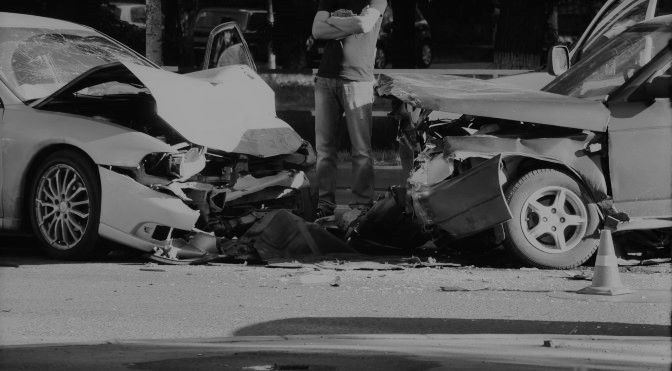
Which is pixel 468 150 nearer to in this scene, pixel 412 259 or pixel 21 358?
pixel 412 259

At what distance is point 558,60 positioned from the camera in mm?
11344

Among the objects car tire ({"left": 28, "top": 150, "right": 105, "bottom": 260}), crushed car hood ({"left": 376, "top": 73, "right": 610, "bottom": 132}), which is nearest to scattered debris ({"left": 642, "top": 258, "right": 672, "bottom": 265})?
crushed car hood ({"left": 376, "top": 73, "right": 610, "bottom": 132})

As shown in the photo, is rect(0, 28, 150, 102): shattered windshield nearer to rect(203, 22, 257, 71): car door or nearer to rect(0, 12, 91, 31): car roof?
rect(0, 12, 91, 31): car roof

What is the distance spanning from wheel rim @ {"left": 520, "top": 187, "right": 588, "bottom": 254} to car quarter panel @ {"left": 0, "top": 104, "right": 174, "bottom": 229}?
8.12 feet

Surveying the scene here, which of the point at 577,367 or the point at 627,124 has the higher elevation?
the point at 627,124

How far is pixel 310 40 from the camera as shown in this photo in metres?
32.3

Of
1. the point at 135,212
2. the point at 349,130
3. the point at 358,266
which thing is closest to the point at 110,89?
the point at 135,212

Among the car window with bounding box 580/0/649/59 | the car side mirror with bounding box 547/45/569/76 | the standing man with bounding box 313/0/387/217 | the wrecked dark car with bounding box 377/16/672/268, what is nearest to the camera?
the wrecked dark car with bounding box 377/16/672/268

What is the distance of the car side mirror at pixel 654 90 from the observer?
8891 mm

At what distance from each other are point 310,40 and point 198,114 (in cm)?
2308

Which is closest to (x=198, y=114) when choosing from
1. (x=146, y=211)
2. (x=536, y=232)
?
(x=146, y=211)

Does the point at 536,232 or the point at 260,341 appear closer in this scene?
the point at 260,341

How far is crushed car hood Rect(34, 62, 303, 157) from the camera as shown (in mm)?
9273

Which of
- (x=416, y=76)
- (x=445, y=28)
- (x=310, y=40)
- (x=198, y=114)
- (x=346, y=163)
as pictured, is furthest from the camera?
(x=445, y=28)
